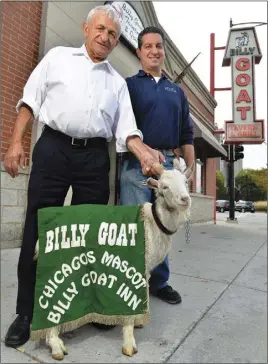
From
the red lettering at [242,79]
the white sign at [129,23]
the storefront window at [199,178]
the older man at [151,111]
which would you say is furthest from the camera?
the red lettering at [242,79]

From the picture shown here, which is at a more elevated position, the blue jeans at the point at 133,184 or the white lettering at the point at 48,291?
the blue jeans at the point at 133,184

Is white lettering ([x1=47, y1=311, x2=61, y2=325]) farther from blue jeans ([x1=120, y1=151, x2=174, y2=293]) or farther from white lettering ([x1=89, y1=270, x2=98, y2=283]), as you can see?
blue jeans ([x1=120, y1=151, x2=174, y2=293])

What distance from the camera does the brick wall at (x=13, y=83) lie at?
4.11m

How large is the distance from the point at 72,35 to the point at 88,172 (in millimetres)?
3616

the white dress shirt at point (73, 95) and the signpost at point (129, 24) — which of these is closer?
the white dress shirt at point (73, 95)

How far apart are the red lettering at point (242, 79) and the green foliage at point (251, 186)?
6.76 m

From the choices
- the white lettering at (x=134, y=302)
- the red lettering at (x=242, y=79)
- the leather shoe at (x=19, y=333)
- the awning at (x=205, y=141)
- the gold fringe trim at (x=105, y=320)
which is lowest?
the leather shoe at (x=19, y=333)

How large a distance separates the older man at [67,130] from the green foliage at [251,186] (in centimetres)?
476

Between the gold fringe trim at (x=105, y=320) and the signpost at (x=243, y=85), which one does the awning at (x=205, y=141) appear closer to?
the signpost at (x=243, y=85)

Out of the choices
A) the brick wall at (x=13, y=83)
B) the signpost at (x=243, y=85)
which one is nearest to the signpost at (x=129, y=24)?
the brick wall at (x=13, y=83)

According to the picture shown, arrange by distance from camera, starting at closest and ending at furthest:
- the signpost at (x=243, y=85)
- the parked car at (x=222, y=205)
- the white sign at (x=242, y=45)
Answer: the parked car at (x=222, y=205)
the signpost at (x=243, y=85)
the white sign at (x=242, y=45)

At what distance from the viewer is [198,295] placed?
9.17 ft

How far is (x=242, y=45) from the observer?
12.8m

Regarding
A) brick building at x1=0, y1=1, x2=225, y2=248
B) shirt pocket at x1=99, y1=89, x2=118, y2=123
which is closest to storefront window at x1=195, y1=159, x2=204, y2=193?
brick building at x1=0, y1=1, x2=225, y2=248
